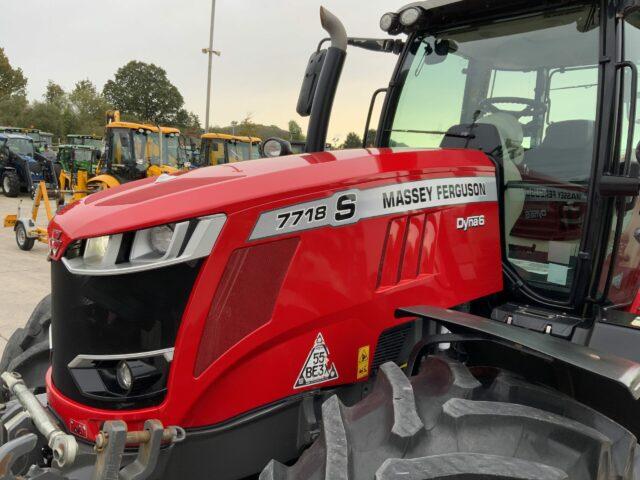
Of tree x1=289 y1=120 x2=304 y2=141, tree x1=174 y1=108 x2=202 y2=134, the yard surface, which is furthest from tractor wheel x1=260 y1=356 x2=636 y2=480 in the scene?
tree x1=174 y1=108 x2=202 y2=134

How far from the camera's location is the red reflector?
1609 mm

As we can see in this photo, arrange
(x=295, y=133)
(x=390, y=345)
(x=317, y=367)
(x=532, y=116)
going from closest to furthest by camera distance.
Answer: (x=317, y=367) → (x=390, y=345) → (x=532, y=116) → (x=295, y=133)

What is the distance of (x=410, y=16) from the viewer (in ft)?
8.05

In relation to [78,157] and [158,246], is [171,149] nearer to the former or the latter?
[78,157]

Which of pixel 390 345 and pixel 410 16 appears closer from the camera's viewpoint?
pixel 390 345

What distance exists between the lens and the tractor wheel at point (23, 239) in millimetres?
9566

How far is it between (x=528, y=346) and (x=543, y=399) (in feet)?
0.54

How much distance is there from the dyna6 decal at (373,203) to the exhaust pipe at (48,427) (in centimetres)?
72

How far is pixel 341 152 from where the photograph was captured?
6.97ft

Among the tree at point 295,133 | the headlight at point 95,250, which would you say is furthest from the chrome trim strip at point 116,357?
the tree at point 295,133

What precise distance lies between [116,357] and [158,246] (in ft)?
1.12

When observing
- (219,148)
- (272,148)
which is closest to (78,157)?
(219,148)

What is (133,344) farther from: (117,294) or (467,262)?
(467,262)

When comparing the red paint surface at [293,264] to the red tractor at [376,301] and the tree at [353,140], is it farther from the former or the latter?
the tree at [353,140]
